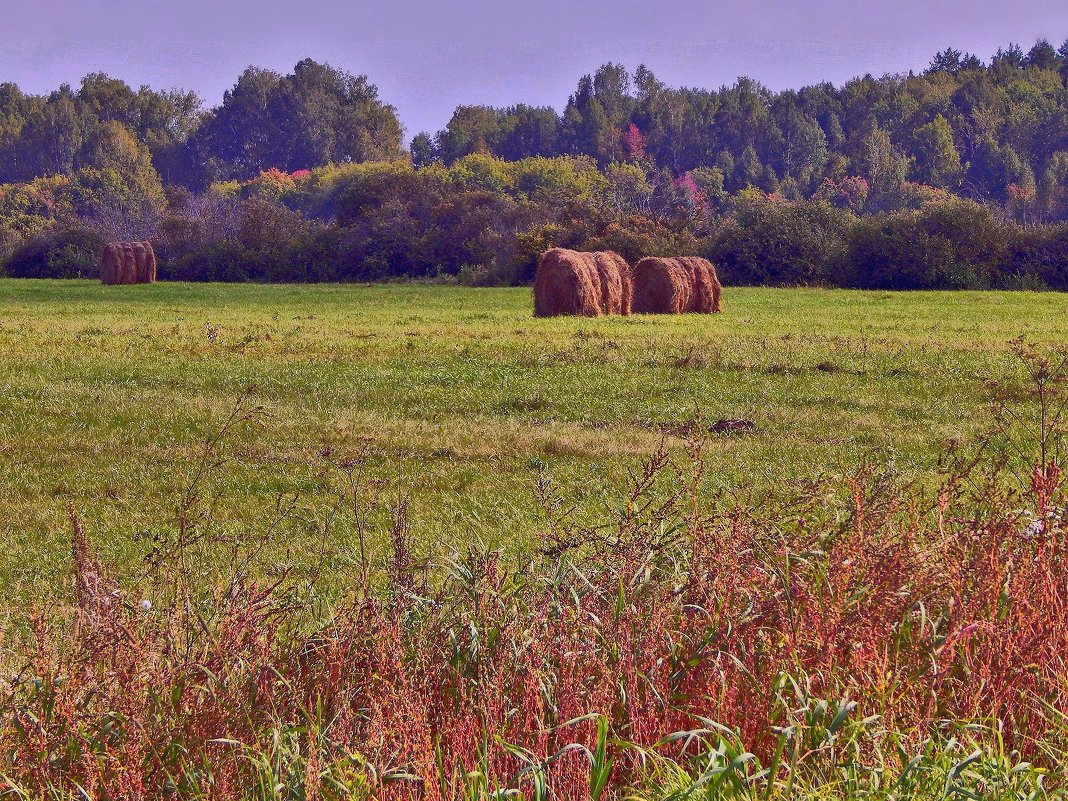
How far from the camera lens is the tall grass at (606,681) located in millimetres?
4637

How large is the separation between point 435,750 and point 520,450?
842 centimetres

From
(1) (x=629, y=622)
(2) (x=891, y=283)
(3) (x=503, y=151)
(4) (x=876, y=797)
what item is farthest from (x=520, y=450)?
(3) (x=503, y=151)

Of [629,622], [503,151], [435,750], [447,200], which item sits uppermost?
[503,151]

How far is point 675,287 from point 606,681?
32.4 meters

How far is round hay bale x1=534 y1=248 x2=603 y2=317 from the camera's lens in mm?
33531

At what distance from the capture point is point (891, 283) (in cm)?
5547

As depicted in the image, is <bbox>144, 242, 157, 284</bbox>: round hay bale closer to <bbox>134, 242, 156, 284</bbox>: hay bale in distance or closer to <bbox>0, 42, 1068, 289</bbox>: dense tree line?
<bbox>134, 242, 156, 284</bbox>: hay bale in distance

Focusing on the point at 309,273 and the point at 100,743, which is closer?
the point at 100,743

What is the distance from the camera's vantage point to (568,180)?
10944cm

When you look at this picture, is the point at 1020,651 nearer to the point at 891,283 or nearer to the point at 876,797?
the point at 876,797

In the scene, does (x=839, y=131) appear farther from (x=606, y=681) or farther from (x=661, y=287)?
(x=606, y=681)

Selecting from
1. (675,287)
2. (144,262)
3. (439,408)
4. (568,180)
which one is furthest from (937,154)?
(439,408)

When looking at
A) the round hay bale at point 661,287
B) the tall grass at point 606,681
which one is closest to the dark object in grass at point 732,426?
the tall grass at point 606,681

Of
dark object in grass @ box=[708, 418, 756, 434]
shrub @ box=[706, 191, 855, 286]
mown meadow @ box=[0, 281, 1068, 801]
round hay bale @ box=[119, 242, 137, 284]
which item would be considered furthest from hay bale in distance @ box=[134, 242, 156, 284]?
mown meadow @ box=[0, 281, 1068, 801]
